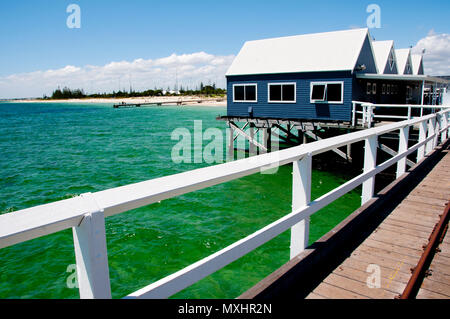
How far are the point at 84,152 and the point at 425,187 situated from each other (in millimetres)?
26506

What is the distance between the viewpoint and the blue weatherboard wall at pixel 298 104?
64.2ft

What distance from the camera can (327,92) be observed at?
65.5 ft

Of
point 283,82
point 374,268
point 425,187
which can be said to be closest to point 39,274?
point 374,268

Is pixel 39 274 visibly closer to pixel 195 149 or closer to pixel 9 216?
pixel 9 216

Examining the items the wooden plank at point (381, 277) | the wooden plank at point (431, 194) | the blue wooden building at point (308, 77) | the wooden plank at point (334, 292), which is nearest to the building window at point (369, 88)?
the blue wooden building at point (308, 77)

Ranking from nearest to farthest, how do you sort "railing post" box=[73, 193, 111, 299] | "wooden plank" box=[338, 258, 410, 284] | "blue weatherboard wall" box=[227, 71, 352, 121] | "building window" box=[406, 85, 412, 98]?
"railing post" box=[73, 193, 111, 299]
"wooden plank" box=[338, 258, 410, 284]
"blue weatherboard wall" box=[227, 71, 352, 121]
"building window" box=[406, 85, 412, 98]

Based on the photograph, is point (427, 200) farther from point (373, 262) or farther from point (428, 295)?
point (428, 295)

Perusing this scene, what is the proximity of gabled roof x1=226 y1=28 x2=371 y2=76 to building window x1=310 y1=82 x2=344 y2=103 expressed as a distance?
2.74 feet

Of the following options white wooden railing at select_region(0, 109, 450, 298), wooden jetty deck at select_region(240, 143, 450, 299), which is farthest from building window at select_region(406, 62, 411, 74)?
white wooden railing at select_region(0, 109, 450, 298)

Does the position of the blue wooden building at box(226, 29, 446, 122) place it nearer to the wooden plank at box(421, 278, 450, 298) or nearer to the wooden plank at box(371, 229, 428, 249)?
the wooden plank at box(371, 229, 428, 249)

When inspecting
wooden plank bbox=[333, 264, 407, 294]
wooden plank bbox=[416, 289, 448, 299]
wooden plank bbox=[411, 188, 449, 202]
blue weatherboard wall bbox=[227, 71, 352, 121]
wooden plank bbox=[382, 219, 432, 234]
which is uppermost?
blue weatherboard wall bbox=[227, 71, 352, 121]

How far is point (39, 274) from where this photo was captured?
8656 millimetres

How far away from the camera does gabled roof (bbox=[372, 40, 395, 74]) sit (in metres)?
24.9

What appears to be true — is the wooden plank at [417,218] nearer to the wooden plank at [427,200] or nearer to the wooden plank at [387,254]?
the wooden plank at [427,200]
